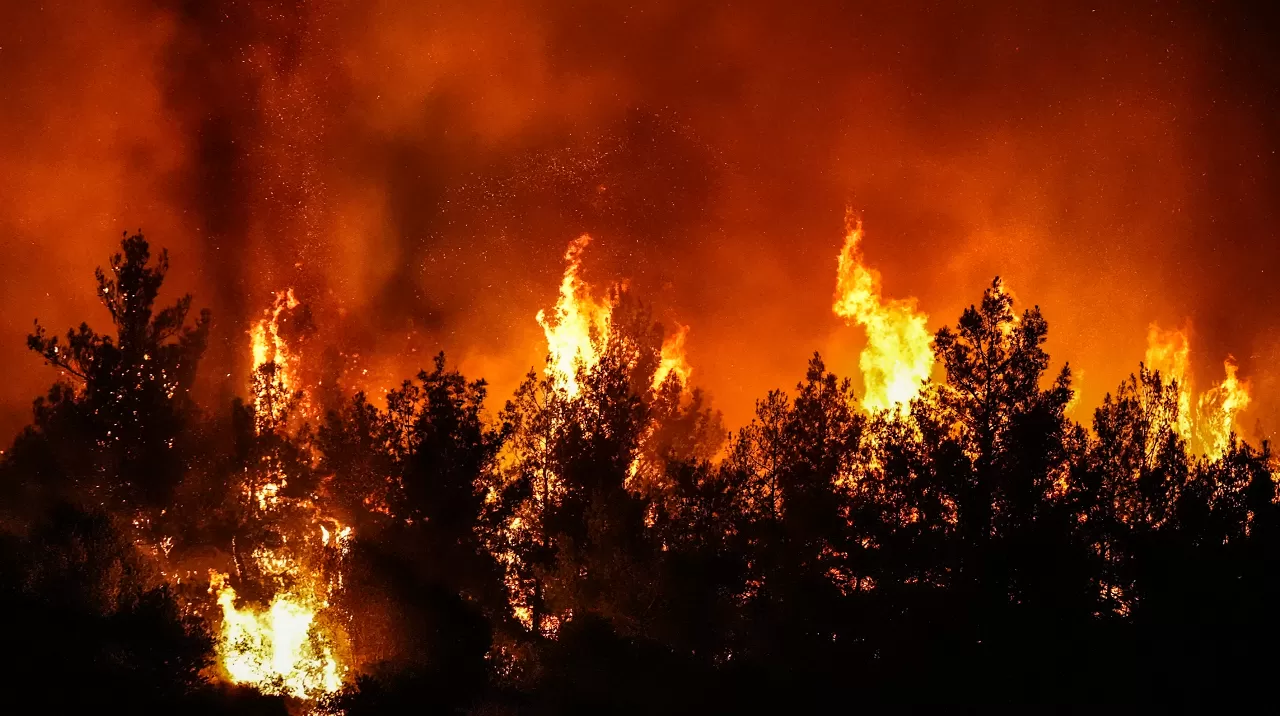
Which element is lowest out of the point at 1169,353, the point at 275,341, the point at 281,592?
the point at 281,592

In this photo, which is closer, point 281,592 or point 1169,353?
point 281,592

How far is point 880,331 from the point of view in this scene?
47.2 meters

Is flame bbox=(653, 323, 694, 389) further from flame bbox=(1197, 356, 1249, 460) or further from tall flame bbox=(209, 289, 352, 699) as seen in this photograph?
flame bbox=(1197, 356, 1249, 460)

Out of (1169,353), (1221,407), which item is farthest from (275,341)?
(1221,407)

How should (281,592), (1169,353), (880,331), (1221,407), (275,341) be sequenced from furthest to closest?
(275,341)
(1169,353)
(1221,407)
(880,331)
(281,592)

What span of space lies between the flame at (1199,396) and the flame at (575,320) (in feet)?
100

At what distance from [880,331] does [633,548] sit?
24156 mm

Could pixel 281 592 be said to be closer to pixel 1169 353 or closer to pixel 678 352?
pixel 678 352

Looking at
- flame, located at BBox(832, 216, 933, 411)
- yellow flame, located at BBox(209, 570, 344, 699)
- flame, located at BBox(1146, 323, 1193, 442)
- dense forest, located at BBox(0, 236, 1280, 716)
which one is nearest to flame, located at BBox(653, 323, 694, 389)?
flame, located at BBox(832, 216, 933, 411)

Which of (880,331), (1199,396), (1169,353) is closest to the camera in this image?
(880,331)

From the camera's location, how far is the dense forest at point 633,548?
25.0 metres

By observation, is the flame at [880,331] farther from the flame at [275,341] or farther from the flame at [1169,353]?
the flame at [275,341]

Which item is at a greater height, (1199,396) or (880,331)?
(1199,396)

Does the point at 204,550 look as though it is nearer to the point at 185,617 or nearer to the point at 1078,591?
the point at 185,617
